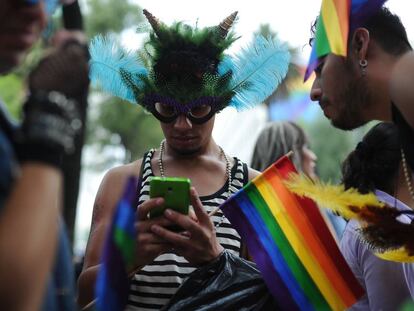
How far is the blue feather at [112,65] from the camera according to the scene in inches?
130

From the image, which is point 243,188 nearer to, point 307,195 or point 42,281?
point 307,195

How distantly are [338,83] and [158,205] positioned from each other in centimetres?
82

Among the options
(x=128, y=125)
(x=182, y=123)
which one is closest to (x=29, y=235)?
(x=182, y=123)

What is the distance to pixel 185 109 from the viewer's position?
10.2 ft

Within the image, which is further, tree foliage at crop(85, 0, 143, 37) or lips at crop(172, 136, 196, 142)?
tree foliage at crop(85, 0, 143, 37)

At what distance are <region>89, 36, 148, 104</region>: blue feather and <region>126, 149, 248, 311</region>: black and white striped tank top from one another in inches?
20.7

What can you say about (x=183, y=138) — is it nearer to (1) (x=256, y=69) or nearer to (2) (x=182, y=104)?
(2) (x=182, y=104)

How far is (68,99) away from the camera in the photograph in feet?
5.57

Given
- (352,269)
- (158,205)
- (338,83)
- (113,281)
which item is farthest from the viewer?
(352,269)

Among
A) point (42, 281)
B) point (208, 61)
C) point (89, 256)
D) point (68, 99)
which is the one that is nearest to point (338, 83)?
point (208, 61)

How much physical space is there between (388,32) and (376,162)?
731 mm

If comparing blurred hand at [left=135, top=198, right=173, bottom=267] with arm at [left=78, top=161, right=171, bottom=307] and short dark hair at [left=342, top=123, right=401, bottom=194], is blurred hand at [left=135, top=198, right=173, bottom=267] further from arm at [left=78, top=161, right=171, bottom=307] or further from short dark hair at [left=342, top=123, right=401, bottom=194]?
short dark hair at [left=342, top=123, right=401, bottom=194]

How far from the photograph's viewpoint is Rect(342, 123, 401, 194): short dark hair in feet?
10.9

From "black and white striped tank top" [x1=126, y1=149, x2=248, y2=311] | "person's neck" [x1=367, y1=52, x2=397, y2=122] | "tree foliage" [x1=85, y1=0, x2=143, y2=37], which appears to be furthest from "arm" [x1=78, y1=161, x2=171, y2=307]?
"tree foliage" [x1=85, y1=0, x2=143, y2=37]
